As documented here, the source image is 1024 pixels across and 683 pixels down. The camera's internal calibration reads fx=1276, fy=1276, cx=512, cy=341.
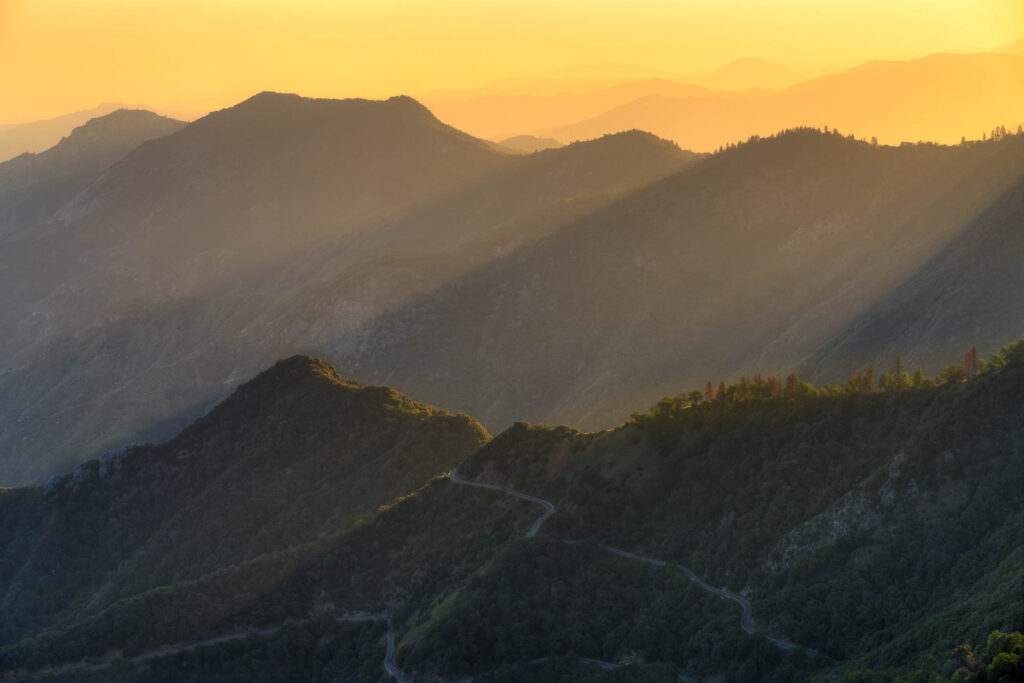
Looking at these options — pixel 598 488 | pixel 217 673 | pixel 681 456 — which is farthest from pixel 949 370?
pixel 217 673

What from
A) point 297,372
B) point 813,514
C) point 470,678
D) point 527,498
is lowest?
point 470,678

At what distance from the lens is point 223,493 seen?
130 meters

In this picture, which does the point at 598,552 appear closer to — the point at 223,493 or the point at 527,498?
the point at 527,498

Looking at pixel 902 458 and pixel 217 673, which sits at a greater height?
pixel 902 458

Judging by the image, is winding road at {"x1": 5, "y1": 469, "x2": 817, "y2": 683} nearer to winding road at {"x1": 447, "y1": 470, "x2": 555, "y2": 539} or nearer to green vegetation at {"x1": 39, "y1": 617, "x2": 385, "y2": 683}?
winding road at {"x1": 447, "y1": 470, "x2": 555, "y2": 539}

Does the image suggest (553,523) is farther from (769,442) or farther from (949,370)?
(949,370)

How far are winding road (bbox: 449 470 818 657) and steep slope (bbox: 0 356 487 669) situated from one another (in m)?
14.6

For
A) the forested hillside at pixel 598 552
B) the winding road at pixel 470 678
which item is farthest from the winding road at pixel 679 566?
the forested hillside at pixel 598 552

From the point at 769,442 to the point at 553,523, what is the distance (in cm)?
1756

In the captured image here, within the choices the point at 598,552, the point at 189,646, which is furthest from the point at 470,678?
the point at 189,646

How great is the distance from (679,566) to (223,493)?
56.5m

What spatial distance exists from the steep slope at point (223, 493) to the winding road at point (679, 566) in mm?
14622

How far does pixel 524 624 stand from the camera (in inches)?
3509

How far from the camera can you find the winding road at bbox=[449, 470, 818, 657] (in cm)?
7869
